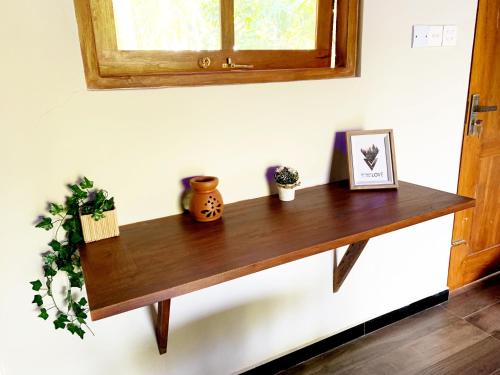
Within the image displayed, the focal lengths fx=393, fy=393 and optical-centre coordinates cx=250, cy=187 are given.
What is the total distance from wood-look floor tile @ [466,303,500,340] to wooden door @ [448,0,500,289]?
0.64 feet

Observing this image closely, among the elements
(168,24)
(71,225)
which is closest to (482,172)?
(168,24)

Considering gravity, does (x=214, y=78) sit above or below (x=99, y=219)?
above

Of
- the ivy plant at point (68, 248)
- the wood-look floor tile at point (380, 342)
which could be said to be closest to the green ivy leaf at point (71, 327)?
the ivy plant at point (68, 248)

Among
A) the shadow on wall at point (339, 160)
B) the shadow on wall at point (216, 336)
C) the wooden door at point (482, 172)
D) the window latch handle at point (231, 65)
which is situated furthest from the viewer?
the wooden door at point (482, 172)

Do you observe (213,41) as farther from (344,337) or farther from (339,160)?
(344,337)

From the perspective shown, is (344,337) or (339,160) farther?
(344,337)

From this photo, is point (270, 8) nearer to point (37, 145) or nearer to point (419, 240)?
point (37, 145)

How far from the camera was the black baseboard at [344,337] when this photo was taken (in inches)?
66.9

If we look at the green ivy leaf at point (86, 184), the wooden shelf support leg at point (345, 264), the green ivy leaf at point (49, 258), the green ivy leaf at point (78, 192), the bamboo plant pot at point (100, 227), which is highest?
the green ivy leaf at point (86, 184)

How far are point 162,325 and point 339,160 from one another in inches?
36.0

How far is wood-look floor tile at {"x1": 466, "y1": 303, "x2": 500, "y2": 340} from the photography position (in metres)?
1.95

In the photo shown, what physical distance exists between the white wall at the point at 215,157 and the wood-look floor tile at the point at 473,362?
340 millimetres

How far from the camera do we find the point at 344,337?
73.7 inches

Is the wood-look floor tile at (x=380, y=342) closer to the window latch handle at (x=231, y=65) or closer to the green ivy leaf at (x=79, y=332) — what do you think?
the green ivy leaf at (x=79, y=332)
